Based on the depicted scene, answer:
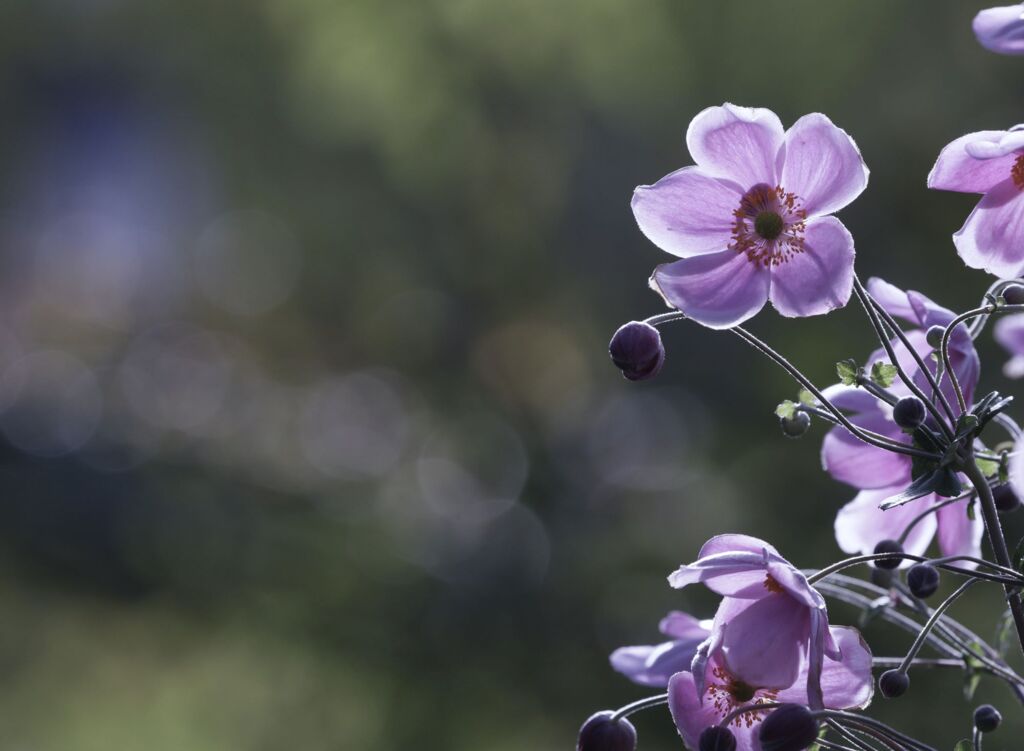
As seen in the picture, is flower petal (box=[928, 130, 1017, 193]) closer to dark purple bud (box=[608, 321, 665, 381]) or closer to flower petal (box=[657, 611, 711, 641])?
dark purple bud (box=[608, 321, 665, 381])

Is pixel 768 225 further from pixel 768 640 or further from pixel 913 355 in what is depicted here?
pixel 768 640

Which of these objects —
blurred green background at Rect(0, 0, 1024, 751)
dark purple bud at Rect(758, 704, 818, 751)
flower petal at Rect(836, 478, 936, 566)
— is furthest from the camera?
blurred green background at Rect(0, 0, 1024, 751)

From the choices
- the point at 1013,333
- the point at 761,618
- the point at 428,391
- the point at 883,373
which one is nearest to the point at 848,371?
the point at 883,373

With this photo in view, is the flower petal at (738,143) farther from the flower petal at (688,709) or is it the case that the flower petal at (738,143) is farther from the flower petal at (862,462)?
the flower petal at (688,709)

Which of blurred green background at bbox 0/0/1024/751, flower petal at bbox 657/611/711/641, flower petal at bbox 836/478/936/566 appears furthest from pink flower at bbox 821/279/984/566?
blurred green background at bbox 0/0/1024/751

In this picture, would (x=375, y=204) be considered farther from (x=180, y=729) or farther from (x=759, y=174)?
(x=759, y=174)

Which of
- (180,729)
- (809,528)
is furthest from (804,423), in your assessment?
(180,729)
